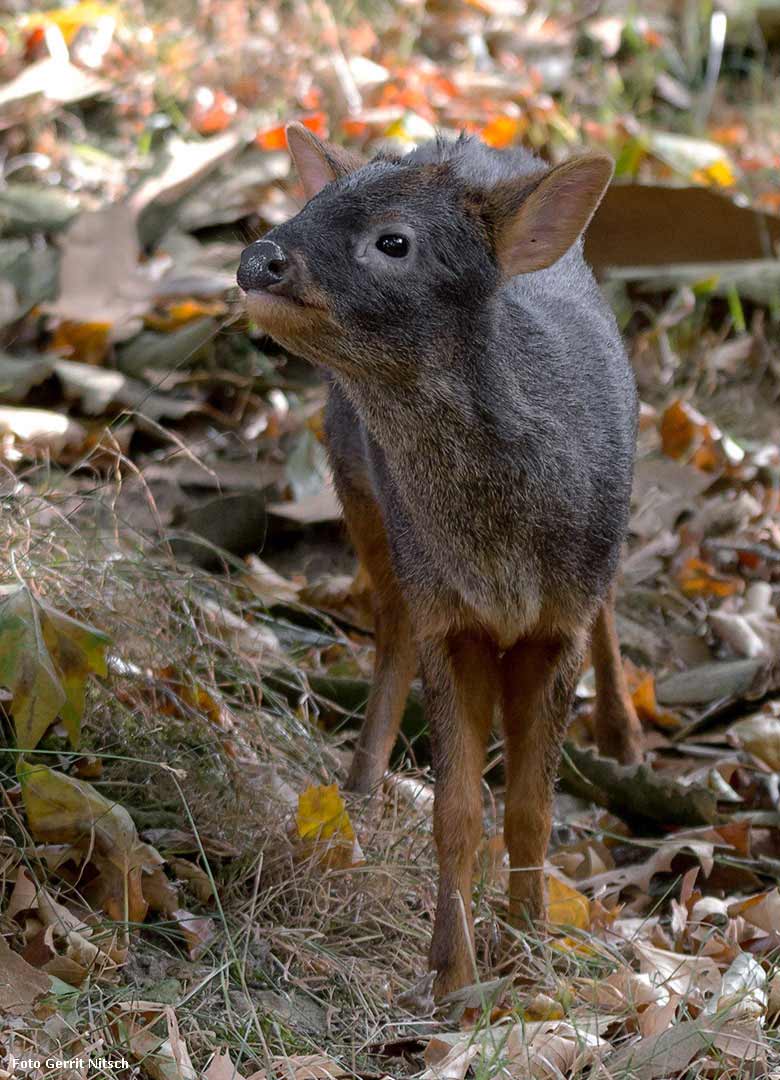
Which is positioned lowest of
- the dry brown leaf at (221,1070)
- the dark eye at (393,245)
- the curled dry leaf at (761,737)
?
the curled dry leaf at (761,737)

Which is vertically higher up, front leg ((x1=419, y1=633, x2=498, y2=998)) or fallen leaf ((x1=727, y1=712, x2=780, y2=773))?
front leg ((x1=419, y1=633, x2=498, y2=998))

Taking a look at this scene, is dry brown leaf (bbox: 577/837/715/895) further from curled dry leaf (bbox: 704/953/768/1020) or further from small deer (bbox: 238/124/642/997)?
curled dry leaf (bbox: 704/953/768/1020)

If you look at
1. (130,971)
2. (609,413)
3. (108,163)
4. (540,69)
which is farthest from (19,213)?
(130,971)

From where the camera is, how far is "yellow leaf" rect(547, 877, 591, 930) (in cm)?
406

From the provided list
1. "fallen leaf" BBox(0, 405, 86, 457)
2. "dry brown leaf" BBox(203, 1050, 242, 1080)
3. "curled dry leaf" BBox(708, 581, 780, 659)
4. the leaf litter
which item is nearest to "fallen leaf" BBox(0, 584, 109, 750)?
the leaf litter

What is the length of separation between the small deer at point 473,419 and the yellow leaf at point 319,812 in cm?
30

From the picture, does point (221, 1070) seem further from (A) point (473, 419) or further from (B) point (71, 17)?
(B) point (71, 17)

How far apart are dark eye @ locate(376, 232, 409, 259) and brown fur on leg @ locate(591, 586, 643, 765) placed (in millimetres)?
1845

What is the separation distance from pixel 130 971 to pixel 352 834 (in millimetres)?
799

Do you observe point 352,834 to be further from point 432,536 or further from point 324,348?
point 324,348

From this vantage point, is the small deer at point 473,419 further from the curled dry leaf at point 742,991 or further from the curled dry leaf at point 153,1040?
the curled dry leaf at point 153,1040

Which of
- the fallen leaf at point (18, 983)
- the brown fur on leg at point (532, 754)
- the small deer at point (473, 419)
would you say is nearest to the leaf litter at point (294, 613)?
the fallen leaf at point (18, 983)

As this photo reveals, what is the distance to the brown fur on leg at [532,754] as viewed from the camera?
3.95 m

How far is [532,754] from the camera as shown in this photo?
3990mm
